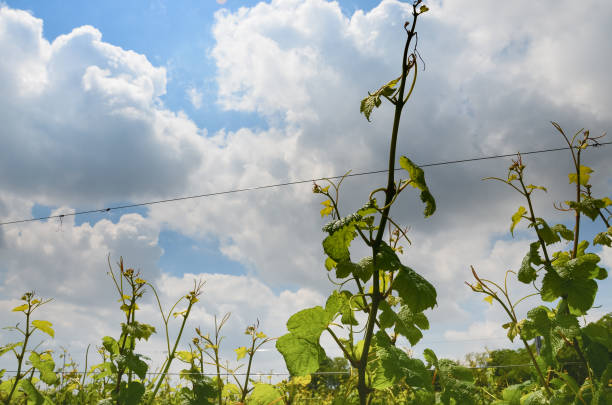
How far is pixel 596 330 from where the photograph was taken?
166 cm

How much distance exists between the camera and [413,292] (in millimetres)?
1062

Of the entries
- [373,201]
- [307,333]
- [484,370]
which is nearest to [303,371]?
[307,333]

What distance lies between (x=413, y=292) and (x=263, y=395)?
0.84 metres

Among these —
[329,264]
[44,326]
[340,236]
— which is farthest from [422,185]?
[44,326]

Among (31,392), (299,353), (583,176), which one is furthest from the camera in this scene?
(31,392)

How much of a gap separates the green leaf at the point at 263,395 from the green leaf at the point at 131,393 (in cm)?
41

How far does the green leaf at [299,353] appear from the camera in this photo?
4.00 ft

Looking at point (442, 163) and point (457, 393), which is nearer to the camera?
point (457, 393)

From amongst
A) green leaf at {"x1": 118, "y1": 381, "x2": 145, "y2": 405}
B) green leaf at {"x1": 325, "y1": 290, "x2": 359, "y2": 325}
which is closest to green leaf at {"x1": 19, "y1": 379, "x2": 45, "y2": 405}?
green leaf at {"x1": 118, "y1": 381, "x2": 145, "y2": 405}

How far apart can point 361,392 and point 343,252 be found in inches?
12.5

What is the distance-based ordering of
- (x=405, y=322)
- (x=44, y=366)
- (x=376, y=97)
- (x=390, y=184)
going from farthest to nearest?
(x=44, y=366), (x=405, y=322), (x=376, y=97), (x=390, y=184)

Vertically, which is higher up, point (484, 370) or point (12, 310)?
point (12, 310)

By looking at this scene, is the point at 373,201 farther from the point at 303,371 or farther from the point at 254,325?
the point at 254,325

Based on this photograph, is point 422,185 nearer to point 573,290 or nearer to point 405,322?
point 405,322
